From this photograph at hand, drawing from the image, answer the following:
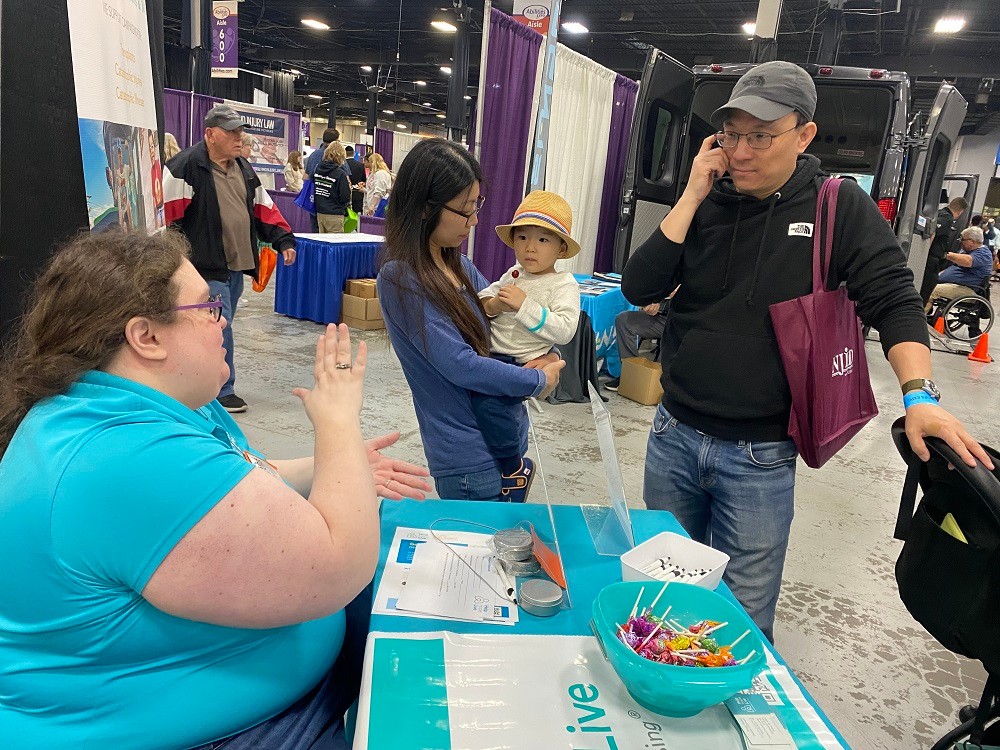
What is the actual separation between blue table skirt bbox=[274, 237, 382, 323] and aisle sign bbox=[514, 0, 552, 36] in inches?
90.9

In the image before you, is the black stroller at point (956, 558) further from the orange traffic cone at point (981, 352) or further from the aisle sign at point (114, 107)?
the orange traffic cone at point (981, 352)

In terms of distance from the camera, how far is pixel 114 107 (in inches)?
62.4

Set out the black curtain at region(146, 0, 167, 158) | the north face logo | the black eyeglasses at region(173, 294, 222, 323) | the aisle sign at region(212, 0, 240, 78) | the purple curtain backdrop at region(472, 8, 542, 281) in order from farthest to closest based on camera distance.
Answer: the aisle sign at region(212, 0, 240, 78)
the purple curtain backdrop at region(472, 8, 542, 281)
the black curtain at region(146, 0, 167, 158)
the north face logo
the black eyeglasses at region(173, 294, 222, 323)

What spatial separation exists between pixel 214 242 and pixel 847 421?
3282 mm

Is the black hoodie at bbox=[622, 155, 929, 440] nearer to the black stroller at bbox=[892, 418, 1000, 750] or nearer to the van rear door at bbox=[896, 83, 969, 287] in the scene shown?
the black stroller at bbox=[892, 418, 1000, 750]

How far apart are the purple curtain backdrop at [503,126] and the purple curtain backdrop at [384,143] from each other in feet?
59.7

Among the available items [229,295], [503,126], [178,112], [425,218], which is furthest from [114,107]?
[178,112]

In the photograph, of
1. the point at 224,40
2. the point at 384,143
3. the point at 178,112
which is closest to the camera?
the point at 224,40

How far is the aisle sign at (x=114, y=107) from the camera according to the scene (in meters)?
1.41

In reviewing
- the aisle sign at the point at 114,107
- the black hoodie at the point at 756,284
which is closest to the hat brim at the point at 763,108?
the black hoodie at the point at 756,284


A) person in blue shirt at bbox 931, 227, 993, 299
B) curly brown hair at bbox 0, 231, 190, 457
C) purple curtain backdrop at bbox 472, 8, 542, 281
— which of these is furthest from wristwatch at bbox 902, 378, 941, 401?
person in blue shirt at bbox 931, 227, 993, 299

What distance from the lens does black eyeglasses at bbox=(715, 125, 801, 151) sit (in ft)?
4.75

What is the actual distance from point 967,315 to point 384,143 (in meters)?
19.3

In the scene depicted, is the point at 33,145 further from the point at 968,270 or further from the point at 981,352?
the point at 968,270
